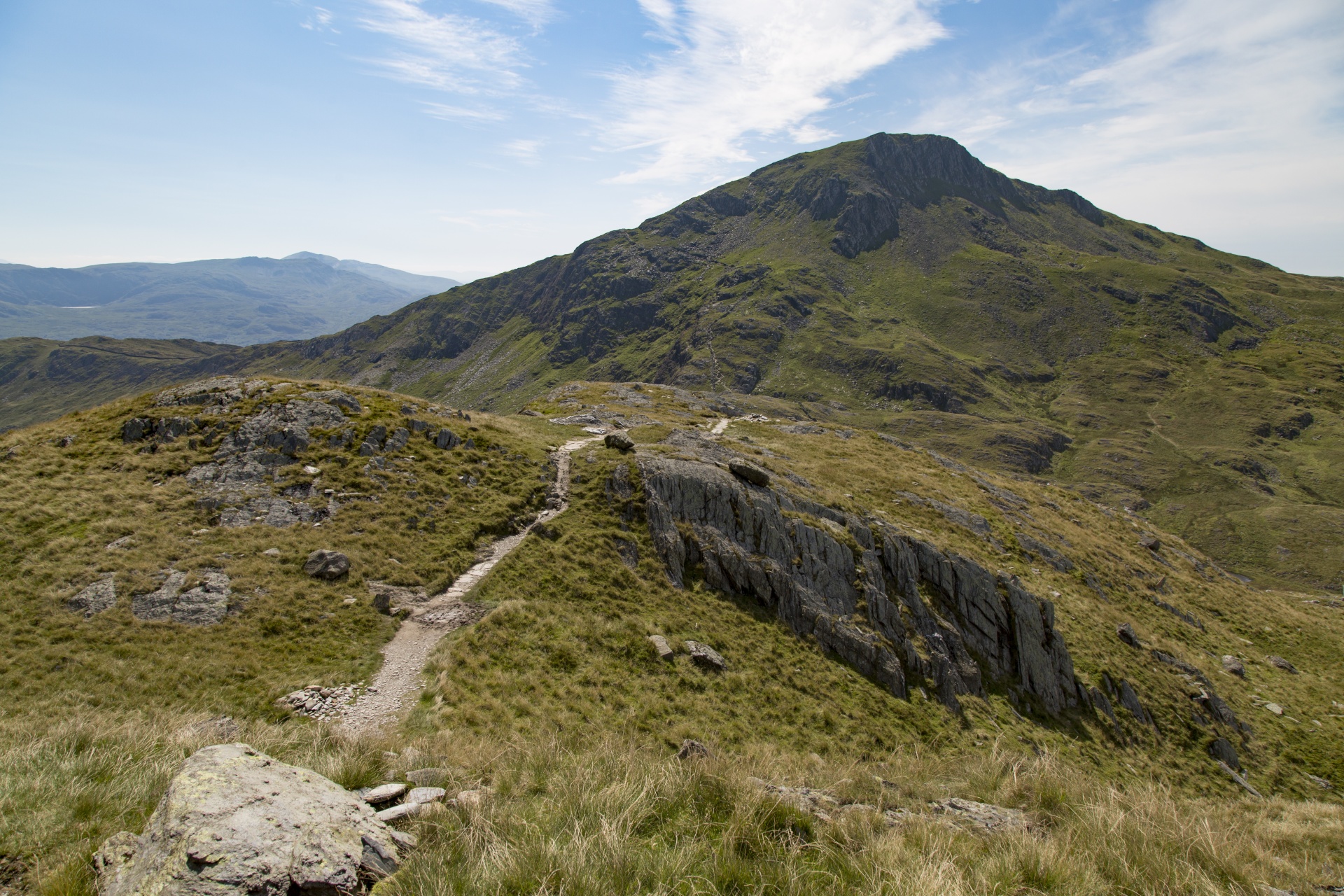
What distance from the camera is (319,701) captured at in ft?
55.5

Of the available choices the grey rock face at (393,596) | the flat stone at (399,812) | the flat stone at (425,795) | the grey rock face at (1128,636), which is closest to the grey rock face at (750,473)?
the grey rock face at (393,596)

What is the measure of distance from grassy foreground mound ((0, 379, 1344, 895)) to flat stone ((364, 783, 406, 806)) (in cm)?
66

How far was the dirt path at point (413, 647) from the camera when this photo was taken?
16.8m

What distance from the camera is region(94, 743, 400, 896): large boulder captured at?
5.18 meters

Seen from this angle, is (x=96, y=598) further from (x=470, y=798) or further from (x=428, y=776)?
(x=470, y=798)

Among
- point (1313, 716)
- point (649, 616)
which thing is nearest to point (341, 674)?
point (649, 616)

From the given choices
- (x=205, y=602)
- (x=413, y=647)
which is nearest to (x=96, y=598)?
(x=205, y=602)

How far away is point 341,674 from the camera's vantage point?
18.1 m

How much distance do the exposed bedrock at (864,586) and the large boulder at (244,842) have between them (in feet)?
75.6

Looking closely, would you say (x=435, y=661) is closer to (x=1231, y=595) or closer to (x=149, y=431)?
(x=149, y=431)

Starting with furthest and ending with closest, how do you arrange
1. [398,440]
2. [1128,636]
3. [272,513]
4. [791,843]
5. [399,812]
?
[1128,636]
[398,440]
[272,513]
[399,812]
[791,843]

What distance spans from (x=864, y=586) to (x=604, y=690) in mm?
17663

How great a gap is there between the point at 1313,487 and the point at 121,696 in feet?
952

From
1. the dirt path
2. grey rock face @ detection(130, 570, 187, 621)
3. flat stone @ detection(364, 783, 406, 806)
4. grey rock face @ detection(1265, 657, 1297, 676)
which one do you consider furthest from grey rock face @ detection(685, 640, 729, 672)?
grey rock face @ detection(1265, 657, 1297, 676)
